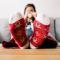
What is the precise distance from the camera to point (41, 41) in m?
0.82

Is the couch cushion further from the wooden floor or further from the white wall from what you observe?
the wooden floor

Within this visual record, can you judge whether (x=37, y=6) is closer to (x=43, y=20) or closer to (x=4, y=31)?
(x=4, y=31)

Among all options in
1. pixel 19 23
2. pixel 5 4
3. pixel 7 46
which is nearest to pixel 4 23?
pixel 5 4

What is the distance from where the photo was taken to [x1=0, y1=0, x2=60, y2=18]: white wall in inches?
78.4

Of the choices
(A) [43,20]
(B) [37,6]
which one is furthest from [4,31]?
(A) [43,20]

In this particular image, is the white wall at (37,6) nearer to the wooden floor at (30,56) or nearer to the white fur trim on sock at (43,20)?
the white fur trim on sock at (43,20)

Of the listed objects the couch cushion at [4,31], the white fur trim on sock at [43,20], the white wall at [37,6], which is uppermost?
the white wall at [37,6]

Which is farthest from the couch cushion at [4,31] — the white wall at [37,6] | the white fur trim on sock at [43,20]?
the white fur trim on sock at [43,20]

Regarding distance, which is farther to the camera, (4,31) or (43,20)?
(4,31)

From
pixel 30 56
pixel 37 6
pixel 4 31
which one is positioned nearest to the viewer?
pixel 30 56

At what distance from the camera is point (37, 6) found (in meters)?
2.00

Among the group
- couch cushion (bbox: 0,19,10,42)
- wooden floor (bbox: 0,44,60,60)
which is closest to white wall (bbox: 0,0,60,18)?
couch cushion (bbox: 0,19,10,42)

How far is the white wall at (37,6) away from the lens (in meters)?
1.99

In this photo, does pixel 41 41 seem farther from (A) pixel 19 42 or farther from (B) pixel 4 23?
(B) pixel 4 23
